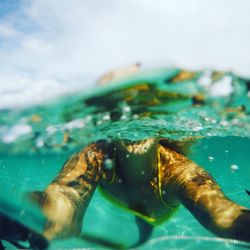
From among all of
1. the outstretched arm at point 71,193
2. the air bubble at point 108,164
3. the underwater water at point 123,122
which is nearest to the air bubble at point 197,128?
the underwater water at point 123,122

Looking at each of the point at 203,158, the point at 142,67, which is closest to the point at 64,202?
the point at 142,67

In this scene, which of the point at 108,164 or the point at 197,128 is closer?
the point at 108,164

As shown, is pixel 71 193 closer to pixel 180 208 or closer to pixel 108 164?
pixel 108 164

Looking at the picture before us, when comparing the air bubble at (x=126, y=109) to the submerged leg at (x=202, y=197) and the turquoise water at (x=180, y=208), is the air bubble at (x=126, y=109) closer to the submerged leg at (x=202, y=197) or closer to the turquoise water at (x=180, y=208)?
the submerged leg at (x=202, y=197)

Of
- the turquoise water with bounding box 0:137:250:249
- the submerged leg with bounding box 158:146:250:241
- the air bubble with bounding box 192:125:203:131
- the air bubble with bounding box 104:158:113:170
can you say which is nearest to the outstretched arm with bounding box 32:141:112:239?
the air bubble with bounding box 104:158:113:170

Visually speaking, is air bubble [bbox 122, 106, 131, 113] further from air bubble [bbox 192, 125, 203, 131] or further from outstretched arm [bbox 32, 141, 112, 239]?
air bubble [bbox 192, 125, 203, 131]

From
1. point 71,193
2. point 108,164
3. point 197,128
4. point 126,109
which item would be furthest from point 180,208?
point 71,193

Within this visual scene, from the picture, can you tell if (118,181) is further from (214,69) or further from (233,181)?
(233,181)
